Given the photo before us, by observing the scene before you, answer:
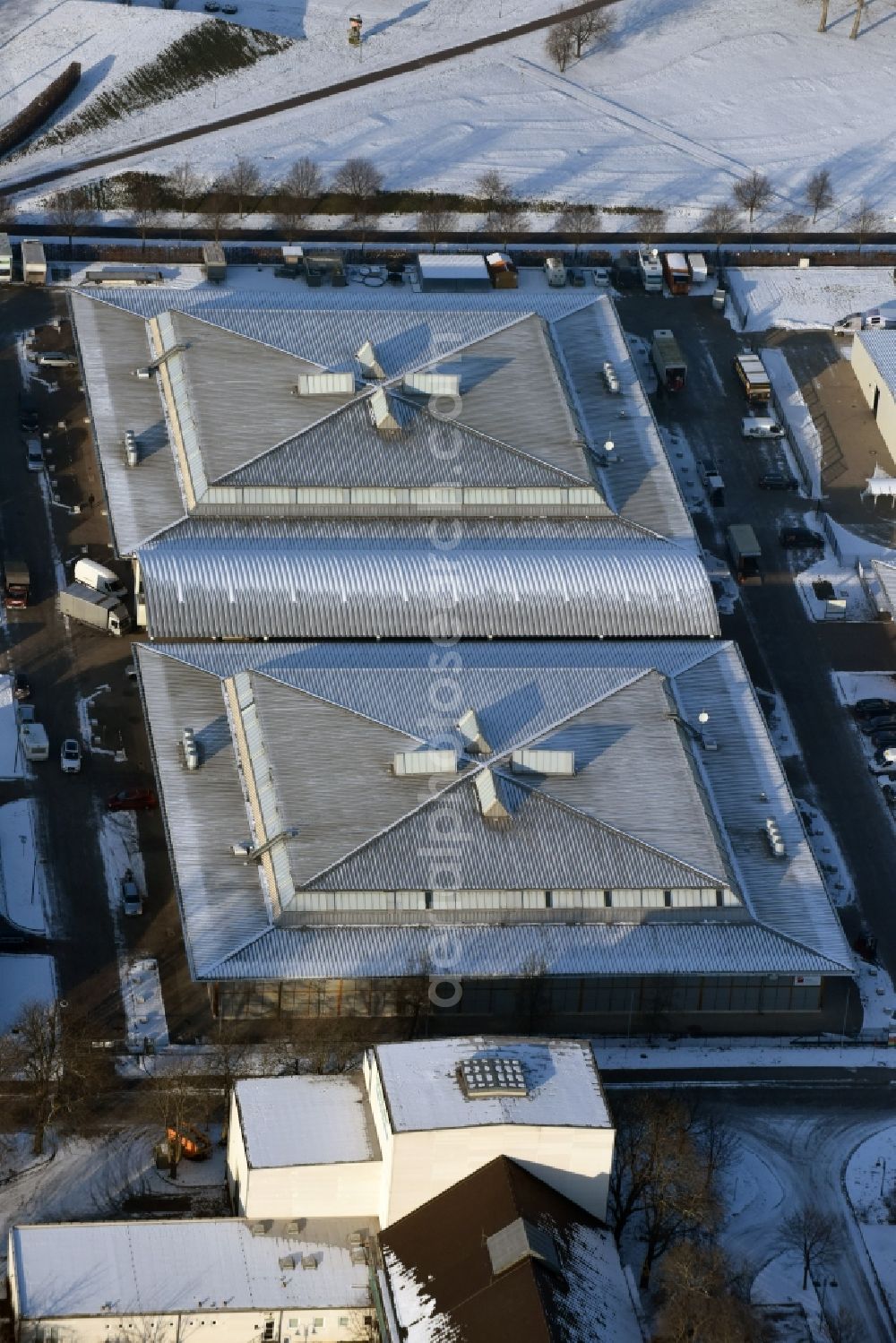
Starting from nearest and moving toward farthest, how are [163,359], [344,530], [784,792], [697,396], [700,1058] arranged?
[700,1058] < [784,792] < [344,530] < [163,359] < [697,396]

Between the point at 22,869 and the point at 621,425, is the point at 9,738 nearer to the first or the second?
the point at 22,869

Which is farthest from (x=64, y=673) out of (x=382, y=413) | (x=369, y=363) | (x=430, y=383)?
(x=430, y=383)

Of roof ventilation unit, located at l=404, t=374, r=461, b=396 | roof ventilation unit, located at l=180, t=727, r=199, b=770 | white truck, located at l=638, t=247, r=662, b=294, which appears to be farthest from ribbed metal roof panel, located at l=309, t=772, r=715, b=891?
white truck, located at l=638, t=247, r=662, b=294

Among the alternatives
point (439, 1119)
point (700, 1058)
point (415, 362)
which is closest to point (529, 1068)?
point (439, 1119)

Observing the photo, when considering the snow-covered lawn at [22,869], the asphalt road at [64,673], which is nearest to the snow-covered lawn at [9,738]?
the asphalt road at [64,673]

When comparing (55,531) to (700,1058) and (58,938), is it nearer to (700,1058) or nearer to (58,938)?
(58,938)
